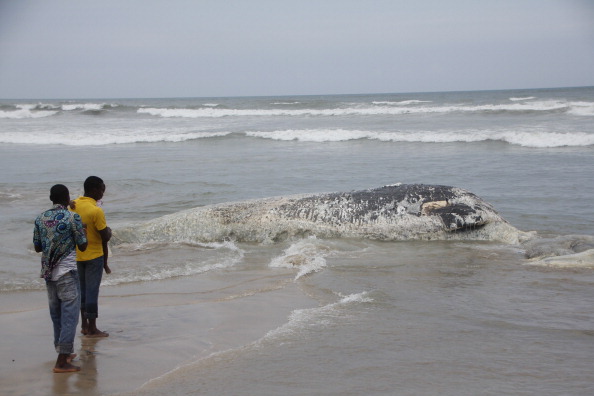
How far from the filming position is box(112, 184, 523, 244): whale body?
8.62 m

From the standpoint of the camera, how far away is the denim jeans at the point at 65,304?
4.38m

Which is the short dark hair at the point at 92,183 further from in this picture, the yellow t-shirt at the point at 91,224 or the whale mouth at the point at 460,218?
the whale mouth at the point at 460,218

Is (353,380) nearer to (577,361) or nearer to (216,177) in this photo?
(577,361)

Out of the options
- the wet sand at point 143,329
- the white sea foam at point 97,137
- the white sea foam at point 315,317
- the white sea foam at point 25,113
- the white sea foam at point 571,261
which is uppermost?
the white sea foam at point 25,113

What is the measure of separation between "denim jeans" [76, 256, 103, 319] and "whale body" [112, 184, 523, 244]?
4.06 metres

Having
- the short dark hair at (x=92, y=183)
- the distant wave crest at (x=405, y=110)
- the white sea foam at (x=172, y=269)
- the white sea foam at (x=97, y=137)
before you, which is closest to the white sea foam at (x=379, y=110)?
the distant wave crest at (x=405, y=110)

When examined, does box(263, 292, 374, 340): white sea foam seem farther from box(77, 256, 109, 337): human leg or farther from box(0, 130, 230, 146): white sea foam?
box(0, 130, 230, 146): white sea foam

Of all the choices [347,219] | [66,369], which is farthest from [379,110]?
[66,369]

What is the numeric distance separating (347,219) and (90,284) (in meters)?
4.63

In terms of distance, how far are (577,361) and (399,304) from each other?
182 centimetres

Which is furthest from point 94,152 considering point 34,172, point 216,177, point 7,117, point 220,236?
point 7,117

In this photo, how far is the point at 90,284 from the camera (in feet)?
16.5

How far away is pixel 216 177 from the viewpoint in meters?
15.6

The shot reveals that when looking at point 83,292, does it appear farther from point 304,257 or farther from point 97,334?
point 304,257
